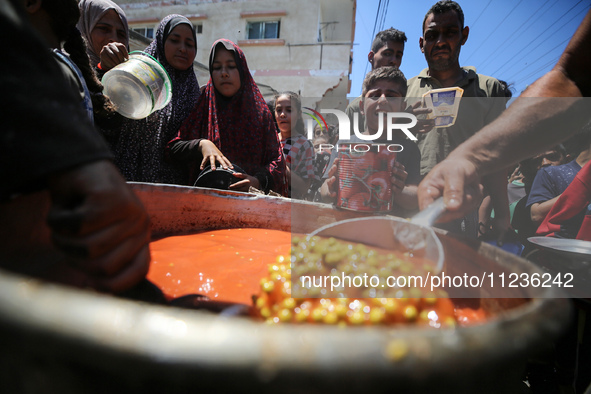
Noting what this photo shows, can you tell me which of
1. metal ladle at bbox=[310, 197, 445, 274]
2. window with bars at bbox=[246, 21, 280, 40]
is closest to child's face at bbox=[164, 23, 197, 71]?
metal ladle at bbox=[310, 197, 445, 274]

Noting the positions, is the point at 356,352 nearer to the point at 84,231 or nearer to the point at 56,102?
the point at 84,231

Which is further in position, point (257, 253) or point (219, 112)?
point (219, 112)

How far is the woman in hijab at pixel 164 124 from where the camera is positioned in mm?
2354

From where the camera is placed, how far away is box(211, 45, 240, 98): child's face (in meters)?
2.56

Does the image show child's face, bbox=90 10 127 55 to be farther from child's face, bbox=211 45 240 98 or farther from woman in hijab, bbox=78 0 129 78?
child's face, bbox=211 45 240 98

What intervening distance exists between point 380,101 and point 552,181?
6.96 ft

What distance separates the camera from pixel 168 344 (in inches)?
11.9

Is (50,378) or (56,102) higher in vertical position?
(56,102)

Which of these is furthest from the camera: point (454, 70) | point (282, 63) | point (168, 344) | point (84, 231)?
point (282, 63)

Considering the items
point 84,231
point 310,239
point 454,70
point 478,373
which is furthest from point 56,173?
point 454,70

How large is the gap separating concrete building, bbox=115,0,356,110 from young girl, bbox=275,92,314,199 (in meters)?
9.38

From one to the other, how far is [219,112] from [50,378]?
8.21ft

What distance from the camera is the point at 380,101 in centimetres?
229

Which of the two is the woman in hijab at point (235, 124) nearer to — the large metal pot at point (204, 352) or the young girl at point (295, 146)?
the young girl at point (295, 146)
